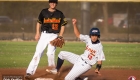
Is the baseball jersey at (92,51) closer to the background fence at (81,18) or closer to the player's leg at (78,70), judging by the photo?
the player's leg at (78,70)

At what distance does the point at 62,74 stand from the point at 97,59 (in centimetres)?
141

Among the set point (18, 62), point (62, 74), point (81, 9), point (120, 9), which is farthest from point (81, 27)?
point (62, 74)

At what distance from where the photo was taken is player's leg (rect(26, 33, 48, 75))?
22.9ft

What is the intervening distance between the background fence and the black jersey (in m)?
13.7

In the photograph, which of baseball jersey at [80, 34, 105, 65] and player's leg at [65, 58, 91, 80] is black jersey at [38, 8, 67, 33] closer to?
baseball jersey at [80, 34, 105, 65]

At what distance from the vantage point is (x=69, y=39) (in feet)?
65.9

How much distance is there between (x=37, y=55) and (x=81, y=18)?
1402 cm

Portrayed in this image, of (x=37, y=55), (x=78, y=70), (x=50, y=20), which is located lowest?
(x=78, y=70)

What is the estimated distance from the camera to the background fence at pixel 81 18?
21.2 m

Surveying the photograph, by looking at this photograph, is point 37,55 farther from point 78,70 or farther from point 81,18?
point 81,18

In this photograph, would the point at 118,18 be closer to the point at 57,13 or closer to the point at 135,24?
the point at 135,24

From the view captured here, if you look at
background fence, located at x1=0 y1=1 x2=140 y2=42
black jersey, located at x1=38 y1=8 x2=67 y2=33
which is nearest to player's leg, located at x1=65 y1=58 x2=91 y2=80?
black jersey, located at x1=38 y1=8 x2=67 y2=33

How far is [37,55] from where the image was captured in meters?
7.04

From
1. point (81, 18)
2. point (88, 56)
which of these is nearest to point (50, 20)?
point (88, 56)
